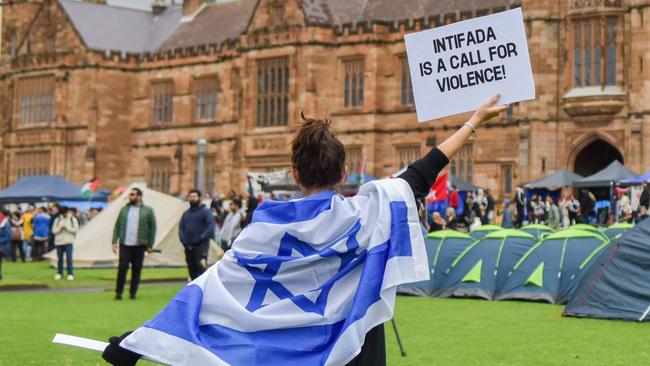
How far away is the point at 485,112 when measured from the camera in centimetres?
526

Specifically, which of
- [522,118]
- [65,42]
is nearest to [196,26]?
[65,42]

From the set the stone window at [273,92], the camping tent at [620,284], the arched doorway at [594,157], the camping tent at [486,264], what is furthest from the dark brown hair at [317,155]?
the stone window at [273,92]

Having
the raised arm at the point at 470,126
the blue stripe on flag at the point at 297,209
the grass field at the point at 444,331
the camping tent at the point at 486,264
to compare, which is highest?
the raised arm at the point at 470,126

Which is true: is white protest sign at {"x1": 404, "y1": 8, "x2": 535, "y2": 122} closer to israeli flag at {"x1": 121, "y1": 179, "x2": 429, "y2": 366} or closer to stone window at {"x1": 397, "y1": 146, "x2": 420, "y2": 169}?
israeli flag at {"x1": 121, "y1": 179, "x2": 429, "y2": 366}

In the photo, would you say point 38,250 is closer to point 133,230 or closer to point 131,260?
point 131,260

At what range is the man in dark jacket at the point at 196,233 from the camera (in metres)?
17.9

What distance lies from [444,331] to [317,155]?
30.1 feet

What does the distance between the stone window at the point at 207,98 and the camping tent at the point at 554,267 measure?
1452 inches

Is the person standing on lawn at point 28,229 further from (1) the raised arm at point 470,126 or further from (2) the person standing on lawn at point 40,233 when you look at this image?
(1) the raised arm at point 470,126

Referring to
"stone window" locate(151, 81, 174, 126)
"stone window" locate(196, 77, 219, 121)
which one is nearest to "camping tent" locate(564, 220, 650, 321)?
"stone window" locate(196, 77, 219, 121)

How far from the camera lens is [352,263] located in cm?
497

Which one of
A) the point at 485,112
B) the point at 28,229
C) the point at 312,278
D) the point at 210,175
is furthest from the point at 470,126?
the point at 210,175

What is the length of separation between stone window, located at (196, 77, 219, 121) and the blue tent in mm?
13798

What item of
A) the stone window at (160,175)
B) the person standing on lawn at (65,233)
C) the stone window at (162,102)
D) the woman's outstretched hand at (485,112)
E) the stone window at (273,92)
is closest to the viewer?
the woman's outstretched hand at (485,112)
